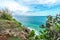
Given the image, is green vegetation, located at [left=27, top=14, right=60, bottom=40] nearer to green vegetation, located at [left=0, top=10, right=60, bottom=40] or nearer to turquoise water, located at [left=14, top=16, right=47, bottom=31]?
green vegetation, located at [left=0, top=10, right=60, bottom=40]

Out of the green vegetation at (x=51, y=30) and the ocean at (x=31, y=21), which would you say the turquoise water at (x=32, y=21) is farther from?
the green vegetation at (x=51, y=30)

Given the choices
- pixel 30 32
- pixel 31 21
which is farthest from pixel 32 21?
pixel 30 32

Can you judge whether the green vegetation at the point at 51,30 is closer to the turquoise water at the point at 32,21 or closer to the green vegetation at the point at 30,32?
the green vegetation at the point at 30,32

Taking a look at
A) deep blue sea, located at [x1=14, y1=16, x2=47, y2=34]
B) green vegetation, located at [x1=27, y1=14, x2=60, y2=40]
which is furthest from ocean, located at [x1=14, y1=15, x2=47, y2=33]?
green vegetation, located at [x1=27, y1=14, x2=60, y2=40]

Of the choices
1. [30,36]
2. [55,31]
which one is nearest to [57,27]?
[55,31]

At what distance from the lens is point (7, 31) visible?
10.4m

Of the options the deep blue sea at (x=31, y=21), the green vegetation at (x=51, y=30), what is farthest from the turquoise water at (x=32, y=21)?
the green vegetation at (x=51, y=30)

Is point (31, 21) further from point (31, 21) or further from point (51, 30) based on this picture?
point (51, 30)

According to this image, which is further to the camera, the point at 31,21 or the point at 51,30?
the point at 31,21

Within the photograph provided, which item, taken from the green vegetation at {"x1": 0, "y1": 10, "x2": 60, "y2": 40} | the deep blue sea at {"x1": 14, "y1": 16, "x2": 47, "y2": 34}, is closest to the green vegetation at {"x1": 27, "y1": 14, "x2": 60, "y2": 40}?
the green vegetation at {"x1": 0, "y1": 10, "x2": 60, "y2": 40}

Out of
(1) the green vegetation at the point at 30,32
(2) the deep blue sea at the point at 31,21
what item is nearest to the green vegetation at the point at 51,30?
(1) the green vegetation at the point at 30,32

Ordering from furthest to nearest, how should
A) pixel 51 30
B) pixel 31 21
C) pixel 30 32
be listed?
1. pixel 31 21
2. pixel 30 32
3. pixel 51 30

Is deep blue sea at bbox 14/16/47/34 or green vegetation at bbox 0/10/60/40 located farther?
deep blue sea at bbox 14/16/47/34

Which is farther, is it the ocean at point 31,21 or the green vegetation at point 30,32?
the ocean at point 31,21
